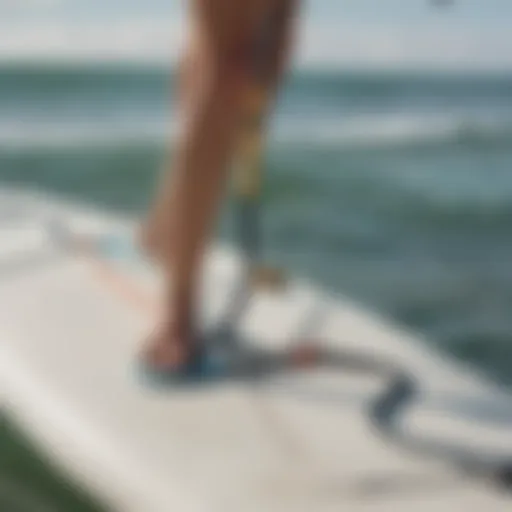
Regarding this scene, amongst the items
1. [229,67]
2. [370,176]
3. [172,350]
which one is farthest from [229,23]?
[370,176]

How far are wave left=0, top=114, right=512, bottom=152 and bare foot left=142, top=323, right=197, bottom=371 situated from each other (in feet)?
3.22

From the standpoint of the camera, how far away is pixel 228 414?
4.22 feet

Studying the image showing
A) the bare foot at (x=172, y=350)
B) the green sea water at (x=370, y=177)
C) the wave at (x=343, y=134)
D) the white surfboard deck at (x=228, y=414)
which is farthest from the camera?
the wave at (x=343, y=134)

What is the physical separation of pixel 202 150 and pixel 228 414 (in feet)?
0.88

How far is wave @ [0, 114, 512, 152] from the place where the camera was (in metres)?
2.38

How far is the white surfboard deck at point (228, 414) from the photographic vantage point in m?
1.14

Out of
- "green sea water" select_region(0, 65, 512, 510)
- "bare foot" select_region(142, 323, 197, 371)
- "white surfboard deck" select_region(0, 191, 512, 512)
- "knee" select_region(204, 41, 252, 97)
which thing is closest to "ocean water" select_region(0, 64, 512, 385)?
"green sea water" select_region(0, 65, 512, 510)

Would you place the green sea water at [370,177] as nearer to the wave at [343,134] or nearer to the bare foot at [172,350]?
the wave at [343,134]

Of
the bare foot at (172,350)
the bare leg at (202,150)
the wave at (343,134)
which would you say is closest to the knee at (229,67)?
the bare leg at (202,150)

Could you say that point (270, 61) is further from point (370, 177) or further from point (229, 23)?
point (370, 177)

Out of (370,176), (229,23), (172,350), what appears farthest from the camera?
(370,176)

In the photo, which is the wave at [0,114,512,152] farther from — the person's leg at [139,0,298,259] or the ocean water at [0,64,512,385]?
the person's leg at [139,0,298,259]

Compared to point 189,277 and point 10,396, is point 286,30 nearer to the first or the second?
point 189,277

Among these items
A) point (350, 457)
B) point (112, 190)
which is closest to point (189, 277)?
point (350, 457)
